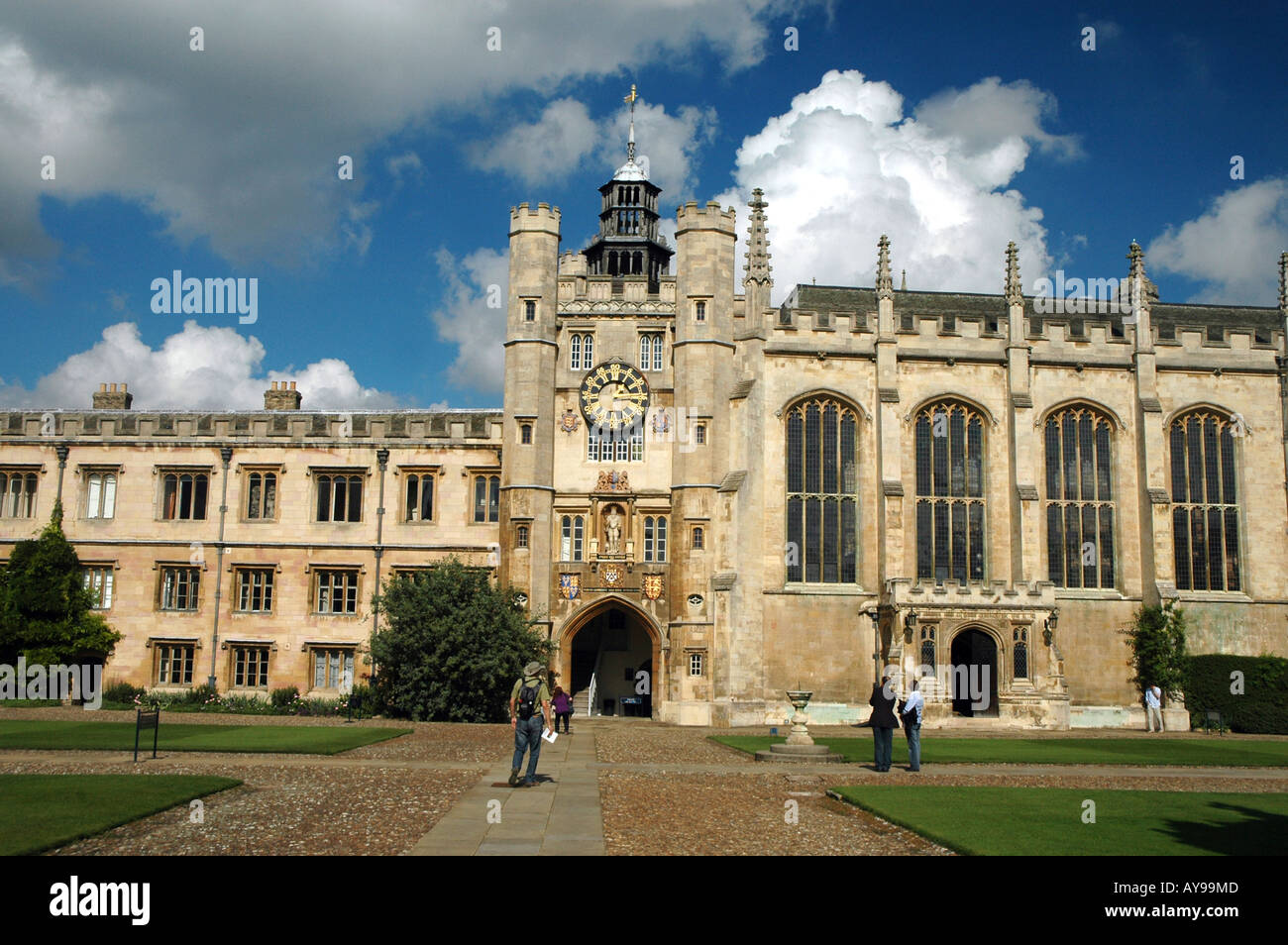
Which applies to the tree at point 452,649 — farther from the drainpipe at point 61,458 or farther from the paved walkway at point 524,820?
the drainpipe at point 61,458

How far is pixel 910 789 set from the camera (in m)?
16.7

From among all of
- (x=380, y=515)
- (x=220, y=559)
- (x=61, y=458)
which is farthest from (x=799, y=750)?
(x=61, y=458)

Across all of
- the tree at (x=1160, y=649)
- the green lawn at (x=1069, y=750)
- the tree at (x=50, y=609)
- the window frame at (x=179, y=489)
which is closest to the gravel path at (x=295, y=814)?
the green lawn at (x=1069, y=750)

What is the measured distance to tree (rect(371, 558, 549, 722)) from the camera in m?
31.3

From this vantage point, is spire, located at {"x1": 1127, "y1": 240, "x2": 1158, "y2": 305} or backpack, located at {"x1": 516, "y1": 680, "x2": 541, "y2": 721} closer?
backpack, located at {"x1": 516, "y1": 680, "x2": 541, "y2": 721}

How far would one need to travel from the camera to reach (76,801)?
44.5 ft

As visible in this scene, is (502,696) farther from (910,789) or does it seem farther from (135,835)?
(135,835)

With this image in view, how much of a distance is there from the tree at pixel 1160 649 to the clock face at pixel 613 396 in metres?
18.7

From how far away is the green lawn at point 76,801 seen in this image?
11.2 meters

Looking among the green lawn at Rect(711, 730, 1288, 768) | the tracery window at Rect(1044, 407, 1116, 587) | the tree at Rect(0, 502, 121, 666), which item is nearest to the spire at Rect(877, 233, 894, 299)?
the tracery window at Rect(1044, 407, 1116, 587)

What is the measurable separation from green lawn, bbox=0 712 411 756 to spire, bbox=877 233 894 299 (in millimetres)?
21965

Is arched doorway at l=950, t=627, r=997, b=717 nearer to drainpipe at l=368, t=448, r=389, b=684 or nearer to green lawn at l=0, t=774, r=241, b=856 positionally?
drainpipe at l=368, t=448, r=389, b=684

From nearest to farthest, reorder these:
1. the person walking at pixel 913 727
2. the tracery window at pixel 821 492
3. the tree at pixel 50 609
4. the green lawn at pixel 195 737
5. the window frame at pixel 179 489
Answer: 1. the person walking at pixel 913 727
2. the green lawn at pixel 195 737
3. the tree at pixel 50 609
4. the tracery window at pixel 821 492
5. the window frame at pixel 179 489
